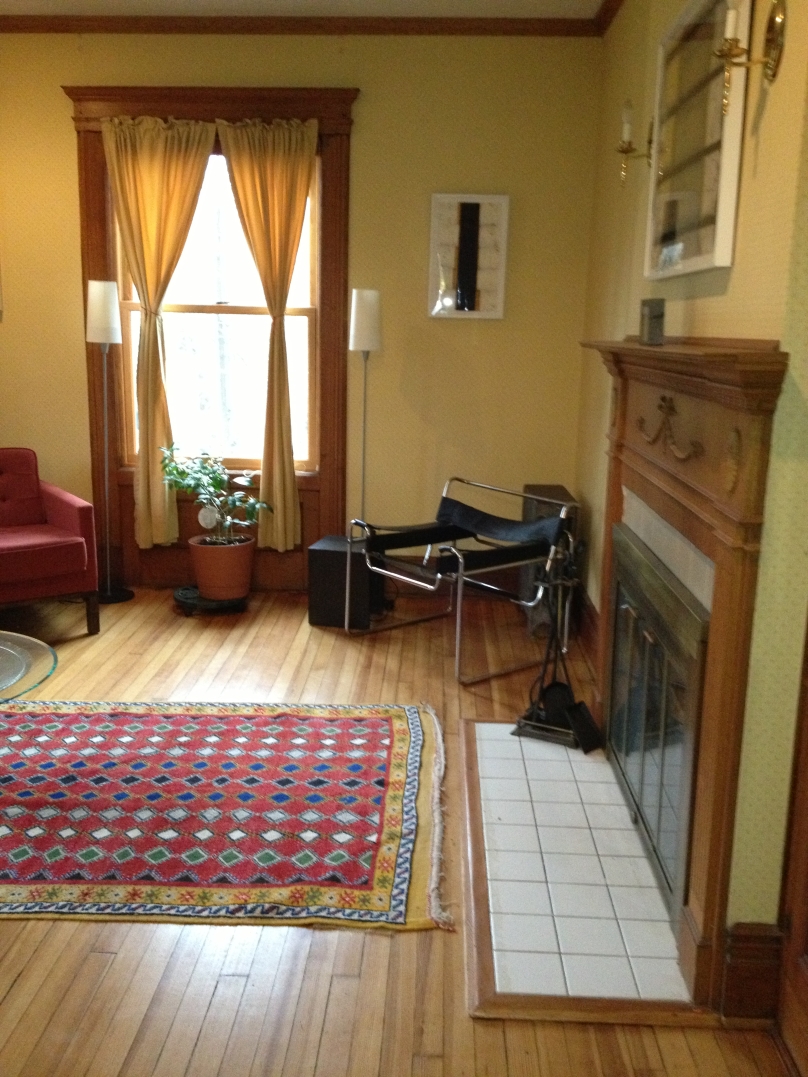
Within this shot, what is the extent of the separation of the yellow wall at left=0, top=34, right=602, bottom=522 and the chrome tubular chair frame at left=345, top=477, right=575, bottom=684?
13.6 inches

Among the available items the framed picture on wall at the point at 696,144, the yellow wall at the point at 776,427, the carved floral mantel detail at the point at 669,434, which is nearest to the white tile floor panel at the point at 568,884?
the yellow wall at the point at 776,427

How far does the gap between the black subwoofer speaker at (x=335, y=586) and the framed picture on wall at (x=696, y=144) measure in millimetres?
1985

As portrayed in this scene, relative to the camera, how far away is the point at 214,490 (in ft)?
16.1

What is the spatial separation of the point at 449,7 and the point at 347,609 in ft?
9.08

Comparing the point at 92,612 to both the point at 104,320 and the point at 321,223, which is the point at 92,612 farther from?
the point at 321,223

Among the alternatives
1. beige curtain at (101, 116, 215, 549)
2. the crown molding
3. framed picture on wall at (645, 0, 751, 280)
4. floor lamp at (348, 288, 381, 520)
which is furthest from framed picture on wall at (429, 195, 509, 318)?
framed picture on wall at (645, 0, 751, 280)

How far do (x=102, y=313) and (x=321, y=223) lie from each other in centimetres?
115

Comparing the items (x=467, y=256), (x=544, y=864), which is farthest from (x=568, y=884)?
(x=467, y=256)

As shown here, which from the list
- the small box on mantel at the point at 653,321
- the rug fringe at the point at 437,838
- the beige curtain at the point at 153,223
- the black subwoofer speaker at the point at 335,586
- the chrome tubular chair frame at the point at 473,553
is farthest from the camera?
the beige curtain at the point at 153,223

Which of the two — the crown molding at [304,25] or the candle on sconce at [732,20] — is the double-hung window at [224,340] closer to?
the crown molding at [304,25]

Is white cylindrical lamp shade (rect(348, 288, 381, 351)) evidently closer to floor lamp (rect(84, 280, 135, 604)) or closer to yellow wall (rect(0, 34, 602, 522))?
yellow wall (rect(0, 34, 602, 522))

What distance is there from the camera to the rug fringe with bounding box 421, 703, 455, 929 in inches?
96.3

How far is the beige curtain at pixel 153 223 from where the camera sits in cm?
475

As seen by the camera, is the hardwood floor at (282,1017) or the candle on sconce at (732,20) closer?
the hardwood floor at (282,1017)
